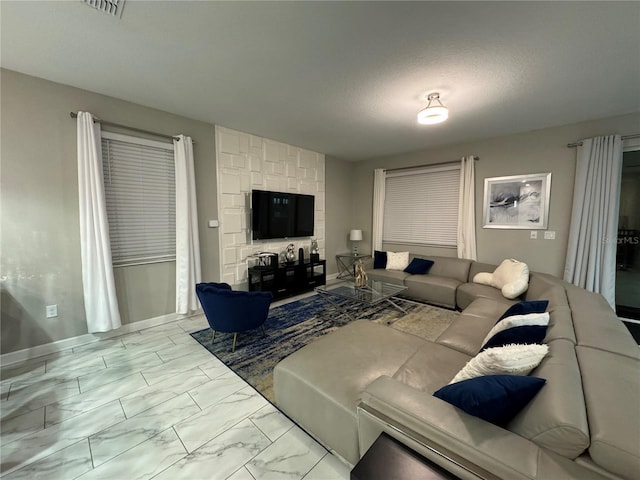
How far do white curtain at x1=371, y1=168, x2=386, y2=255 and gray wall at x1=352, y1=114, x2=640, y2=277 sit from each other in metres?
1.05

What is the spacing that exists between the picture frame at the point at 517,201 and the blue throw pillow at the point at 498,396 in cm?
376

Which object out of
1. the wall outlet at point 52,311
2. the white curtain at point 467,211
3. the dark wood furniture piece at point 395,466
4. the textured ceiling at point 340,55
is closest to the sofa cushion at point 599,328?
the dark wood furniture piece at point 395,466

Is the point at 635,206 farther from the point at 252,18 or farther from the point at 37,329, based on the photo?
the point at 37,329

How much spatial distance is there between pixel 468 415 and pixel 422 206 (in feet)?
14.4

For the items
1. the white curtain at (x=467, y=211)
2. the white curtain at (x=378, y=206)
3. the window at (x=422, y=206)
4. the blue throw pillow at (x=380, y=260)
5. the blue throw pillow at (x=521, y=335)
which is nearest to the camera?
the blue throw pillow at (x=521, y=335)

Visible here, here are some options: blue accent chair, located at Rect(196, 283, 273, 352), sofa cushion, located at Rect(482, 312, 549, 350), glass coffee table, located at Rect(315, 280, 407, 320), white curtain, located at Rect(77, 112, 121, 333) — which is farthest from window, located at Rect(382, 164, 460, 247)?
white curtain, located at Rect(77, 112, 121, 333)

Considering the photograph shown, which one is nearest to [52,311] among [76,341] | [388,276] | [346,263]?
[76,341]

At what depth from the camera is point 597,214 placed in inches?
127

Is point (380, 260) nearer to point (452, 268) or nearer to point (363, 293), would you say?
point (452, 268)

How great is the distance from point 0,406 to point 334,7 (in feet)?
11.9

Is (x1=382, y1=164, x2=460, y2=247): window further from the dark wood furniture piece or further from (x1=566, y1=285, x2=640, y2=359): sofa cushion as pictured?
the dark wood furniture piece

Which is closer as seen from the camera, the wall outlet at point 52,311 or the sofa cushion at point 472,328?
the sofa cushion at point 472,328

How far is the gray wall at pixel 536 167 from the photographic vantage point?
3.43 metres

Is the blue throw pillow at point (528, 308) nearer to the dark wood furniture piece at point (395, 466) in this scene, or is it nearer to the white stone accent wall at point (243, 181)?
the dark wood furniture piece at point (395, 466)
